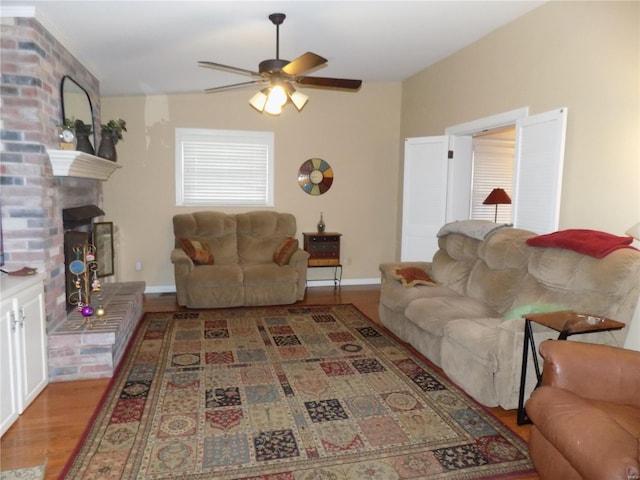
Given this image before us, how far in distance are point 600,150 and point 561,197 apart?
0.45m

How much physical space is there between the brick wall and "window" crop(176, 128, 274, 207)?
101 inches

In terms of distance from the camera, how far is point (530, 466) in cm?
221

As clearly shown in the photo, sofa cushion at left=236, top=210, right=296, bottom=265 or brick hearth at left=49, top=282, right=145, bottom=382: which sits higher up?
sofa cushion at left=236, top=210, right=296, bottom=265

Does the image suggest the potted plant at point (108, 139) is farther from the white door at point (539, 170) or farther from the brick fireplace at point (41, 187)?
the white door at point (539, 170)

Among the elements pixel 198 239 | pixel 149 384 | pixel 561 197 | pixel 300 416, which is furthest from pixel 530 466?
pixel 198 239

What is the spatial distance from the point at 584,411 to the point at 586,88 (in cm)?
246

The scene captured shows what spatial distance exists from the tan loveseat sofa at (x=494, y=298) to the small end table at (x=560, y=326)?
0.28 feet

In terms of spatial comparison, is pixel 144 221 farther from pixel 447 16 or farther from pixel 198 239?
pixel 447 16

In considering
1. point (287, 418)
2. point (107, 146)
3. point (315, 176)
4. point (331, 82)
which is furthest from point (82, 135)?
point (315, 176)

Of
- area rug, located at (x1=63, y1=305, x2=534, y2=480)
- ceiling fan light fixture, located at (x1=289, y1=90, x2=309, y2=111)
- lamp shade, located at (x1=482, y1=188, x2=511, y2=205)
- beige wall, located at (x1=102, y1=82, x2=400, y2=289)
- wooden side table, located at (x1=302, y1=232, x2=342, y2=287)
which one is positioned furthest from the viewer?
wooden side table, located at (x1=302, y1=232, x2=342, y2=287)

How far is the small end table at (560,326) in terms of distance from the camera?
7.66 ft

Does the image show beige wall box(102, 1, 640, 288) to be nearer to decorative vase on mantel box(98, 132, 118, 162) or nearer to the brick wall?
decorative vase on mantel box(98, 132, 118, 162)

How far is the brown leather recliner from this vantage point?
5.26ft

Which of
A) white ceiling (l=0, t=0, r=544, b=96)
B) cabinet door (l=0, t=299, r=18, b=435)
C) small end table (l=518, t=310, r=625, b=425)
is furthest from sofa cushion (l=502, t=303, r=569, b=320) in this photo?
cabinet door (l=0, t=299, r=18, b=435)
